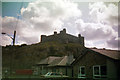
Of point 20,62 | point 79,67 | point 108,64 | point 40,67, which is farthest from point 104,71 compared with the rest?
point 20,62

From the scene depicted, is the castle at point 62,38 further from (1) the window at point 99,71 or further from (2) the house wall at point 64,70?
(1) the window at point 99,71

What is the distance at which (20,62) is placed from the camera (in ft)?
→ 375

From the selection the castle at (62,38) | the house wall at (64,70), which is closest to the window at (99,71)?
the house wall at (64,70)

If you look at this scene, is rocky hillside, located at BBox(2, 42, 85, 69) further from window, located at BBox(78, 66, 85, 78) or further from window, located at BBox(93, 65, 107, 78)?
window, located at BBox(93, 65, 107, 78)

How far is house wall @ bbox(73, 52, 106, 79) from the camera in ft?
74.3

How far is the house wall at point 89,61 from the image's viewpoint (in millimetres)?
22656

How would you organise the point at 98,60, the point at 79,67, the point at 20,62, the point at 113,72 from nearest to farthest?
1. the point at 113,72
2. the point at 98,60
3. the point at 79,67
4. the point at 20,62

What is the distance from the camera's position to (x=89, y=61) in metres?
24.4

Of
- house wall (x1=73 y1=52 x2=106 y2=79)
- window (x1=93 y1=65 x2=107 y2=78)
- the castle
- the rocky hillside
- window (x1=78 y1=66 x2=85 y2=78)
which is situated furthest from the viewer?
the castle

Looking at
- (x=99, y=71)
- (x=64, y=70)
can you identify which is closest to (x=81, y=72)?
(x=99, y=71)

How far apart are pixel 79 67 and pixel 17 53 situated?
103745 mm

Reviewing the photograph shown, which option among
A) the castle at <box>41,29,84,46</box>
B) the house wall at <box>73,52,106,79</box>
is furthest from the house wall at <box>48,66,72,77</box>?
the castle at <box>41,29,84,46</box>

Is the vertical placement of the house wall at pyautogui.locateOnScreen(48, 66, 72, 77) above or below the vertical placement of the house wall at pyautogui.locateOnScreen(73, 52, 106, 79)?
below

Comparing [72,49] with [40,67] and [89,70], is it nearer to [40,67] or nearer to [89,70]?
[40,67]
